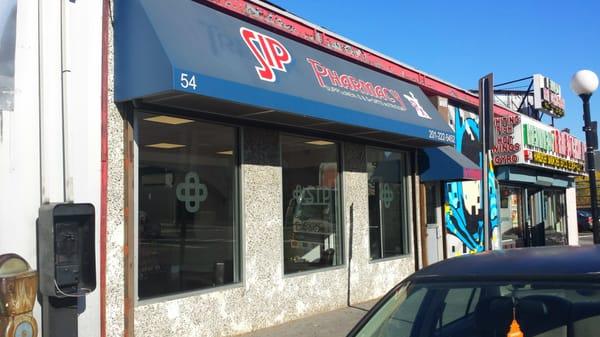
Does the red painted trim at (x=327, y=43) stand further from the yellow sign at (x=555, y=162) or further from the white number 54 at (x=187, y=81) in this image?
the yellow sign at (x=555, y=162)

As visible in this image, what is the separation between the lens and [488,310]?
2924 mm

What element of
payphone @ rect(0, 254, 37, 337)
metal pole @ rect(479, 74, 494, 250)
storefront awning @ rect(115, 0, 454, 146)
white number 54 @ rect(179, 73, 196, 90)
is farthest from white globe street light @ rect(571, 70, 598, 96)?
payphone @ rect(0, 254, 37, 337)

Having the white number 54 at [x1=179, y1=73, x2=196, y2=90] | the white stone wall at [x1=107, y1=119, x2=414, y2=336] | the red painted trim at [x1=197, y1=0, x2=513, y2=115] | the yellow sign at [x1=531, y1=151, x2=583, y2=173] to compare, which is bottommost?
the white stone wall at [x1=107, y1=119, x2=414, y2=336]

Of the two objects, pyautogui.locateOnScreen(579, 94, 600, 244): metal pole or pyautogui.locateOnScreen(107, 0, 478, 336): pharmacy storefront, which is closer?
pyautogui.locateOnScreen(107, 0, 478, 336): pharmacy storefront

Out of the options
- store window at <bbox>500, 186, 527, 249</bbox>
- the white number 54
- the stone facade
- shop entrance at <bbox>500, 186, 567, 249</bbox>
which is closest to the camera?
the white number 54

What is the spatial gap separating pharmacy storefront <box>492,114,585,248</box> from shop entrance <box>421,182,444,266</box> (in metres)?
3.30

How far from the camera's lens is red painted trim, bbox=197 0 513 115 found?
772cm

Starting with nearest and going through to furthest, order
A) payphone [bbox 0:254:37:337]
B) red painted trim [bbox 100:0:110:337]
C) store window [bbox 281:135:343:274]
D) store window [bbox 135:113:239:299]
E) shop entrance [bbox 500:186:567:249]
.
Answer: payphone [bbox 0:254:37:337], red painted trim [bbox 100:0:110:337], store window [bbox 135:113:239:299], store window [bbox 281:135:343:274], shop entrance [bbox 500:186:567:249]

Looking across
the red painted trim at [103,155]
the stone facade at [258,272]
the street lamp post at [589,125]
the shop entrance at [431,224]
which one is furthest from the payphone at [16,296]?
the street lamp post at [589,125]

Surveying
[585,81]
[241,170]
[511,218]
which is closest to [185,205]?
[241,170]

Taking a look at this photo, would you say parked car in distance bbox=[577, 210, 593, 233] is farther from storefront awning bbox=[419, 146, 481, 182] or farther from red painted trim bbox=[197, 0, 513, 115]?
storefront awning bbox=[419, 146, 481, 182]

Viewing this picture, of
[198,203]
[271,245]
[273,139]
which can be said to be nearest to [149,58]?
[198,203]

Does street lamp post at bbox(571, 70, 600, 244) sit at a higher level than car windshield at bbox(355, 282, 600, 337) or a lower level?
higher

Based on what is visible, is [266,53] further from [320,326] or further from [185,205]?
[320,326]
